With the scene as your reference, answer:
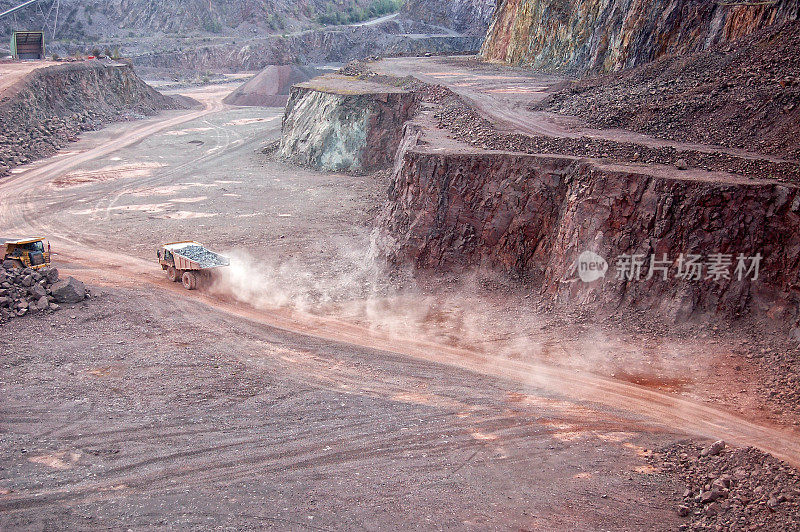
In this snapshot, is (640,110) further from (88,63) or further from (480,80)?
(88,63)

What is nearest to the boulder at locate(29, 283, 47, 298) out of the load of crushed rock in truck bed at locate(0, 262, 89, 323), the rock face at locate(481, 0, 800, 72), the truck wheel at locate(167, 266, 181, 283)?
the load of crushed rock in truck bed at locate(0, 262, 89, 323)

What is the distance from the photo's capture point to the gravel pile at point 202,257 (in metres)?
21.7

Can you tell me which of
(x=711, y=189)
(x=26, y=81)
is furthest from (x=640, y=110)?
(x=26, y=81)

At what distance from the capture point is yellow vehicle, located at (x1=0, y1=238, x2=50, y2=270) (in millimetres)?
21797

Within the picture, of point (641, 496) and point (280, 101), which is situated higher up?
point (280, 101)

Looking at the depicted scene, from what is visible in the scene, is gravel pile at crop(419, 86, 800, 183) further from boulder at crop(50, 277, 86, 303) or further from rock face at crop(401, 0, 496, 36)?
rock face at crop(401, 0, 496, 36)

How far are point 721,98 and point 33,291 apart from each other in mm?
22607

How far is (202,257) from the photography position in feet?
72.6

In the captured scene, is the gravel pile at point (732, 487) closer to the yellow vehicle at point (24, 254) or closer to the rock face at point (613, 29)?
the rock face at point (613, 29)

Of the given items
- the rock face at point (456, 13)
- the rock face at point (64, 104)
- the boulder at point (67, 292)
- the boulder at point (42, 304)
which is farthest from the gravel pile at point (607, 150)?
the rock face at point (456, 13)

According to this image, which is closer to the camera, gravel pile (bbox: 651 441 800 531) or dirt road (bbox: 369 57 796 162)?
gravel pile (bbox: 651 441 800 531)

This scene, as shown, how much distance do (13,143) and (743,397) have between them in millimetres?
41071

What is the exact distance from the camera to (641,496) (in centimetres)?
1172

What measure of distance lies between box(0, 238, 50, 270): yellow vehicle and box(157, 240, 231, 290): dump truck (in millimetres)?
3923
